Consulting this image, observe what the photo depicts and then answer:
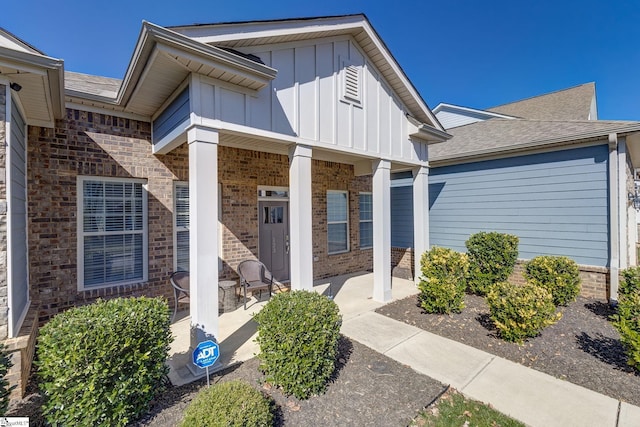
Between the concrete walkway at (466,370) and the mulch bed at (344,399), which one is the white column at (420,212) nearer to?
the concrete walkway at (466,370)

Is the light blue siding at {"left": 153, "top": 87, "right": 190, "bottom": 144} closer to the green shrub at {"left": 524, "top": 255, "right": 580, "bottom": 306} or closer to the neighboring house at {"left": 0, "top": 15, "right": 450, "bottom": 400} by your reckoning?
the neighboring house at {"left": 0, "top": 15, "right": 450, "bottom": 400}

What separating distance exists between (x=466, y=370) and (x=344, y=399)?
179 cm

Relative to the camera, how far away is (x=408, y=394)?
10.9 feet

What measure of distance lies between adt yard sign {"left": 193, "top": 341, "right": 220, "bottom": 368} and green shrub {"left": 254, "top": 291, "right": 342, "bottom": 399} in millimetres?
537

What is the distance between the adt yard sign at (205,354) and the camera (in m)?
3.01

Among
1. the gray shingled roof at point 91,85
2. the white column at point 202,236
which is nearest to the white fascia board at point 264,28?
the white column at point 202,236

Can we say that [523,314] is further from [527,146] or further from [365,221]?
[365,221]

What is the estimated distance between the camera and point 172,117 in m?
4.54

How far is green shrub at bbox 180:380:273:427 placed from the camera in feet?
7.60

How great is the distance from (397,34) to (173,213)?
36.5 feet

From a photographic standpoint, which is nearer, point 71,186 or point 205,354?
point 205,354

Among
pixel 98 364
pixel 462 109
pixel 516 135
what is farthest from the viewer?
pixel 462 109

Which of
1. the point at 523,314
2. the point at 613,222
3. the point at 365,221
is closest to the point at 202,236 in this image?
the point at 523,314

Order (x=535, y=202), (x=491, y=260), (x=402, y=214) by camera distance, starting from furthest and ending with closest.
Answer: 1. (x=402, y=214)
2. (x=535, y=202)
3. (x=491, y=260)
